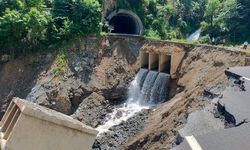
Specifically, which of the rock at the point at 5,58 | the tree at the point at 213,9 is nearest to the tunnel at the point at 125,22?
the tree at the point at 213,9

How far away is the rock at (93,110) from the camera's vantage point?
21.5 m

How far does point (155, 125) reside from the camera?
18094 millimetres

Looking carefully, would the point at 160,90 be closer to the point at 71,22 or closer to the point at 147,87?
the point at 147,87

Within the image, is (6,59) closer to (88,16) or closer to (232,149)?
(88,16)

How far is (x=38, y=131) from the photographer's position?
231 inches

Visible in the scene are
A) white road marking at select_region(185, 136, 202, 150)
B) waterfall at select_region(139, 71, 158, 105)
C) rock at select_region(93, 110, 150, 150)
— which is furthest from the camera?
waterfall at select_region(139, 71, 158, 105)

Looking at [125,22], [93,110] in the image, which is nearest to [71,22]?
[93,110]

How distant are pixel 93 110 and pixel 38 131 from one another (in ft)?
54.0

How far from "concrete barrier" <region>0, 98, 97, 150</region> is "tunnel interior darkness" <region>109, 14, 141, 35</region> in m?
27.3

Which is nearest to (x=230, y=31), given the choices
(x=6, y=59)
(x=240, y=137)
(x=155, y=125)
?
(x=155, y=125)

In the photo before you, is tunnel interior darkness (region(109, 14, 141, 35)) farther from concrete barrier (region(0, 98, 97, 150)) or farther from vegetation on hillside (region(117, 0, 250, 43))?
concrete barrier (region(0, 98, 97, 150))

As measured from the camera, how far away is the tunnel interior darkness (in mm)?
34000

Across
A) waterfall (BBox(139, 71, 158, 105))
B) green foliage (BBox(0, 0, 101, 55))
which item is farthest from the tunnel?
waterfall (BBox(139, 71, 158, 105))

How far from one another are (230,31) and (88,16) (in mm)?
12405
